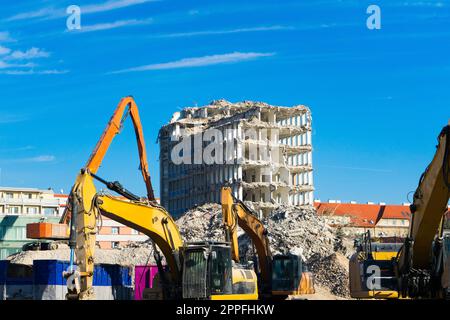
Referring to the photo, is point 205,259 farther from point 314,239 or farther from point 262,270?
point 314,239

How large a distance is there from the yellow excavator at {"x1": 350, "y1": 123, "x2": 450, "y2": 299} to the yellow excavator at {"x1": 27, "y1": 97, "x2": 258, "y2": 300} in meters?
5.37

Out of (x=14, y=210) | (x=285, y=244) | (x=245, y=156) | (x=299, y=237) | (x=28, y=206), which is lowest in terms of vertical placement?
(x=285, y=244)

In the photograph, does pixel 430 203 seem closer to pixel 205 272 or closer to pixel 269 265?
pixel 205 272

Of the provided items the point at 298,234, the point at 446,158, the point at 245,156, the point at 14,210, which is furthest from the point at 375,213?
the point at 446,158

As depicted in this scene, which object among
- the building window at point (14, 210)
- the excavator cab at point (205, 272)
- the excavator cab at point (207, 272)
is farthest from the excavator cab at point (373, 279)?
the building window at point (14, 210)

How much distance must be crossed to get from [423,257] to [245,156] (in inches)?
2759

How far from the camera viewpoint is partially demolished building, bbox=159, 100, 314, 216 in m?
95.9

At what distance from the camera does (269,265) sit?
42031mm

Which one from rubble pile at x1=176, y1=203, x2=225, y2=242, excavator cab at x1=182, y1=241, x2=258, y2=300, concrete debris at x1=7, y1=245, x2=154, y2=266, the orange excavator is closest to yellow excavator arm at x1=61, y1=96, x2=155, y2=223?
the orange excavator

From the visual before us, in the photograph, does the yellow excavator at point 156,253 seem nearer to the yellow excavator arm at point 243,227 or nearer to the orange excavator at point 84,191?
the orange excavator at point 84,191

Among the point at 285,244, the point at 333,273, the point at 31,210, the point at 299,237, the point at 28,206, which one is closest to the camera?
the point at 333,273

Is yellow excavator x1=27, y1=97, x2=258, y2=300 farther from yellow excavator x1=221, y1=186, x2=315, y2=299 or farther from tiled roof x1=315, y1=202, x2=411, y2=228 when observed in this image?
tiled roof x1=315, y1=202, x2=411, y2=228

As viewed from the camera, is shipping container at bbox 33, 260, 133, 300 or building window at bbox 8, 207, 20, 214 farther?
building window at bbox 8, 207, 20, 214

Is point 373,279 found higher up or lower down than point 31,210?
lower down
